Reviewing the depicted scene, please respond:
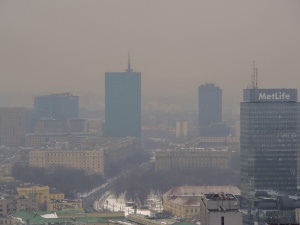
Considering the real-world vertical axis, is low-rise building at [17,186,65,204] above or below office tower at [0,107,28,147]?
below

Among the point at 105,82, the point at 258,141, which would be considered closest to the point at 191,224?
the point at 258,141

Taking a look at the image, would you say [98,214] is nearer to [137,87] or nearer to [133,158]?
[133,158]

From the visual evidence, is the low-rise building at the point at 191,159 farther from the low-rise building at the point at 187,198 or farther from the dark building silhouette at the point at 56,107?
the dark building silhouette at the point at 56,107

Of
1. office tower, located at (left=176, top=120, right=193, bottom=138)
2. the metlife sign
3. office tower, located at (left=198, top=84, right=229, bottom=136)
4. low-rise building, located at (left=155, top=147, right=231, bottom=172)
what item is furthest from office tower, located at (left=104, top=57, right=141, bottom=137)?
the metlife sign

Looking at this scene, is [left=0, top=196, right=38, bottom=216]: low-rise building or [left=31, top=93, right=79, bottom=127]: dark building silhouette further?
[left=31, top=93, right=79, bottom=127]: dark building silhouette

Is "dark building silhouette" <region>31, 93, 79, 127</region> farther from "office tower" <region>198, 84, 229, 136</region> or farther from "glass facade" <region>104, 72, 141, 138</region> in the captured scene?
"office tower" <region>198, 84, 229, 136</region>

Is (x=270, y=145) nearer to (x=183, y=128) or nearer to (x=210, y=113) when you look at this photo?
(x=210, y=113)

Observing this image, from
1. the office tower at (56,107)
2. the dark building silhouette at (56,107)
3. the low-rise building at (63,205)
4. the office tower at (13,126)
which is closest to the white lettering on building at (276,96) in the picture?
the low-rise building at (63,205)

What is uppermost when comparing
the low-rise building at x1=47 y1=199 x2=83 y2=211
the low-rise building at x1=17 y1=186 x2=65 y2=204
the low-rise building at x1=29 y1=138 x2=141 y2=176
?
the low-rise building at x1=29 y1=138 x2=141 y2=176
